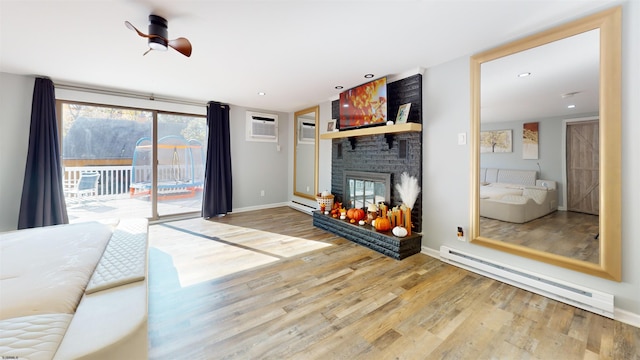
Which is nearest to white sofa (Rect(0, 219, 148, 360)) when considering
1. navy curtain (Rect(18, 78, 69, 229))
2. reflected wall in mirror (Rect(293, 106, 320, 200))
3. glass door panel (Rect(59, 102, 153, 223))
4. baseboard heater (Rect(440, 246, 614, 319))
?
navy curtain (Rect(18, 78, 69, 229))

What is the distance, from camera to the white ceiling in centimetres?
175

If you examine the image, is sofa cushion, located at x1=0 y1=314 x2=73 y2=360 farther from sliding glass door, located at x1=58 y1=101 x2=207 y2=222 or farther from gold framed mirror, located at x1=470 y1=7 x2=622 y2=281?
sliding glass door, located at x1=58 y1=101 x2=207 y2=222

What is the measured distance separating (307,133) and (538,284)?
4.20 metres

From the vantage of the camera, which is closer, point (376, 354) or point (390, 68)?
point (376, 354)

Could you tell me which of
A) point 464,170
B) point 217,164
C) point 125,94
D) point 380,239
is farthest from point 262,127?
point 464,170

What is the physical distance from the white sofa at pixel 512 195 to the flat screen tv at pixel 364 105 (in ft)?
4.53

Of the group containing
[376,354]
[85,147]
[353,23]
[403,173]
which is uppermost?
[353,23]

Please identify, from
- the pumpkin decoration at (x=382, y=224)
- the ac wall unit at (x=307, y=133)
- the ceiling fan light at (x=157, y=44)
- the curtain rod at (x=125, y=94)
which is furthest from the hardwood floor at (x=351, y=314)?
the ac wall unit at (x=307, y=133)

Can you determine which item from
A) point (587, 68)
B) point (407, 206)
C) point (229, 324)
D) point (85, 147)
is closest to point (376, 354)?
point (229, 324)

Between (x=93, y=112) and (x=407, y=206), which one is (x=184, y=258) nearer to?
(x=407, y=206)

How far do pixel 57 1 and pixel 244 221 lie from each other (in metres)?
3.29

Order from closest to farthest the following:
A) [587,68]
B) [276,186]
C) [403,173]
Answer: [587,68]
[403,173]
[276,186]

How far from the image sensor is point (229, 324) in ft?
5.31

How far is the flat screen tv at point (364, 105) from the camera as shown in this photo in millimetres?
3158
